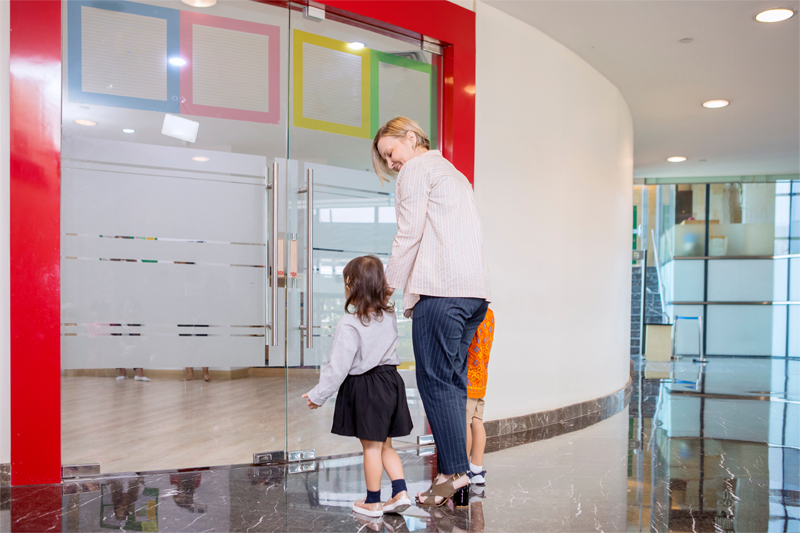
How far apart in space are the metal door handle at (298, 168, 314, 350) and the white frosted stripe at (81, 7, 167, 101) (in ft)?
2.51

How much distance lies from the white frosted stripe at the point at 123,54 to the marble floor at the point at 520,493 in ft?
5.63

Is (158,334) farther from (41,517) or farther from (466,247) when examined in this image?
(466,247)

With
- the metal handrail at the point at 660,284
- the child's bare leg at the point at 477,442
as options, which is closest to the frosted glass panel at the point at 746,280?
the metal handrail at the point at 660,284

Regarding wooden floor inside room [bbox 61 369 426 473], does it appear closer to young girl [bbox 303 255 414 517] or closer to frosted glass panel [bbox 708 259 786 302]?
young girl [bbox 303 255 414 517]

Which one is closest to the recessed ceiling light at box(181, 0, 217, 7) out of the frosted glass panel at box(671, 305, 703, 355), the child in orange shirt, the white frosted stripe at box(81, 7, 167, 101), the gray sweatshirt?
the white frosted stripe at box(81, 7, 167, 101)

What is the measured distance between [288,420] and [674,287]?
365 inches

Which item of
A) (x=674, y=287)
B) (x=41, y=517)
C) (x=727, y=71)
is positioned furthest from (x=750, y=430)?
(x=674, y=287)

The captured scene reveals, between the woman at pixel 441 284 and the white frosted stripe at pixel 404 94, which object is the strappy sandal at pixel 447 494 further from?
the white frosted stripe at pixel 404 94

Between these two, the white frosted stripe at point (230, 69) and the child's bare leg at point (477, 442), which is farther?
the white frosted stripe at point (230, 69)

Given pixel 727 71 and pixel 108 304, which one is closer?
pixel 108 304

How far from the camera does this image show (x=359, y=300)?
2.26 m

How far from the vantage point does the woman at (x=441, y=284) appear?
6.95 ft

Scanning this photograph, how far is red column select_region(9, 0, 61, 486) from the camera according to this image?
8.24 ft

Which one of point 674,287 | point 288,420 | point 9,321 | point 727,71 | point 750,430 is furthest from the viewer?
point 674,287
